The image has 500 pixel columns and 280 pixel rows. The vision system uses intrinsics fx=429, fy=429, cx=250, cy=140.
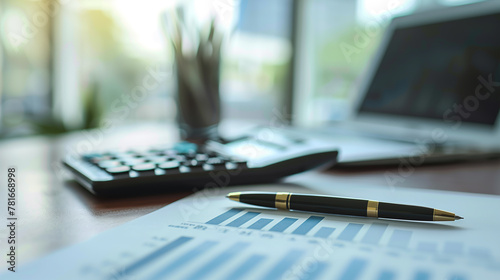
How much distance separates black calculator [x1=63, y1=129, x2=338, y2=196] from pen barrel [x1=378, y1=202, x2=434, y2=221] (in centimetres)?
16

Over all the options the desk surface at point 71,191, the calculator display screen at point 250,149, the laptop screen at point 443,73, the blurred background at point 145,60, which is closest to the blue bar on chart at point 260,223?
the desk surface at point 71,191

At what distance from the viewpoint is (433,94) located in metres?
0.83

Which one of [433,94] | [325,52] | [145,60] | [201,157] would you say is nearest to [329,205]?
[201,157]

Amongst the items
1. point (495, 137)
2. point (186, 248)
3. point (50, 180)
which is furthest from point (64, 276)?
point (495, 137)

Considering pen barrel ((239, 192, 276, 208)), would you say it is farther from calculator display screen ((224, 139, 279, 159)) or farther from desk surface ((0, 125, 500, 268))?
calculator display screen ((224, 139, 279, 159))

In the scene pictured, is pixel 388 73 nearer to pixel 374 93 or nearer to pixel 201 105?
pixel 374 93

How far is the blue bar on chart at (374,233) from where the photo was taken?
0.94 ft

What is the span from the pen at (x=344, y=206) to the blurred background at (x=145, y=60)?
1.16 meters

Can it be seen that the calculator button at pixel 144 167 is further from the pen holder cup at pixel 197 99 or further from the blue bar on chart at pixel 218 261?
the pen holder cup at pixel 197 99

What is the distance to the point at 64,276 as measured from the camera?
228 millimetres

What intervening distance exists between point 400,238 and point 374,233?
0.7 inches

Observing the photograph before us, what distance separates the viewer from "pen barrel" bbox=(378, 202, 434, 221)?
1.07ft

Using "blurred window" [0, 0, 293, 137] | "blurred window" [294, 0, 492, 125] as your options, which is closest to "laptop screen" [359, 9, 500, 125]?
"blurred window" [0, 0, 293, 137]

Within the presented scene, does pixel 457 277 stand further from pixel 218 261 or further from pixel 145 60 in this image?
pixel 145 60
